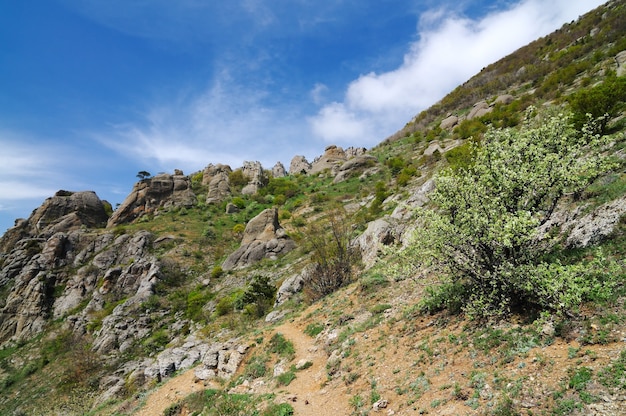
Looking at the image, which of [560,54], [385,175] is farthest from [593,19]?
[385,175]

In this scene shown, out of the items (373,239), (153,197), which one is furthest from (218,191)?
(373,239)

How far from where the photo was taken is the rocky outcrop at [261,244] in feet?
134

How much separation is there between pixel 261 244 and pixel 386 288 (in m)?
25.3

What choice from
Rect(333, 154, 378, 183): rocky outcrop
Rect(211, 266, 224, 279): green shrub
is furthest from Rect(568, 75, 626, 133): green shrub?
Rect(333, 154, 378, 183): rocky outcrop

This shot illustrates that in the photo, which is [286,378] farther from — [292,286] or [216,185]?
[216,185]

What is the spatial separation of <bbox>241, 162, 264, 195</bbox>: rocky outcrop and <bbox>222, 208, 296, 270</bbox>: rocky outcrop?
91.5ft

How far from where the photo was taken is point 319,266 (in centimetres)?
2536

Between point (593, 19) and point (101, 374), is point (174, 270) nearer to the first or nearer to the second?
point (101, 374)

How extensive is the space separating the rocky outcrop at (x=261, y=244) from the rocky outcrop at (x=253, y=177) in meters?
27.9

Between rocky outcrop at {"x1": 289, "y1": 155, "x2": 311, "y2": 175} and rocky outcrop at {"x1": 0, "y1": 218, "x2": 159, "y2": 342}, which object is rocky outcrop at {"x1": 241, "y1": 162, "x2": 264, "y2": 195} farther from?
rocky outcrop at {"x1": 0, "y1": 218, "x2": 159, "y2": 342}

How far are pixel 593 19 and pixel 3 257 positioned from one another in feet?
344

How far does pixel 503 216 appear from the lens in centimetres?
903

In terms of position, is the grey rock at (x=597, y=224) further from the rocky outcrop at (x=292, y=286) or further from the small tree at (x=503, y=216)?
the rocky outcrop at (x=292, y=286)

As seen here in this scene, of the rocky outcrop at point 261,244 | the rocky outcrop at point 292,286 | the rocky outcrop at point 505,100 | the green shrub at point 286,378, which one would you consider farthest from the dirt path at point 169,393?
the rocky outcrop at point 505,100
